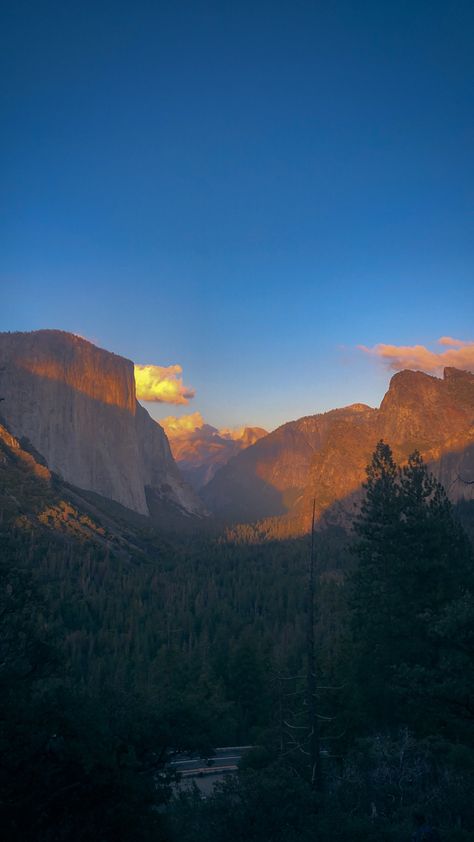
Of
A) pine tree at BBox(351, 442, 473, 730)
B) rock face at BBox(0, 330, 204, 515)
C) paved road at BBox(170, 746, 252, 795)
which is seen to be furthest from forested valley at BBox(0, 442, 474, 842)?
rock face at BBox(0, 330, 204, 515)

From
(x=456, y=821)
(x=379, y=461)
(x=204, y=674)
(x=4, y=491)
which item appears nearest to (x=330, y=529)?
(x=4, y=491)

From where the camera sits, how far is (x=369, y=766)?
18.0m

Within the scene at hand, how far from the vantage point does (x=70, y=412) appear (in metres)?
175

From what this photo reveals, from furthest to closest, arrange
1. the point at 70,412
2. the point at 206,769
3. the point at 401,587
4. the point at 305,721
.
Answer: the point at 70,412, the point at 206,769, the point at 305,721, the point at 401,587

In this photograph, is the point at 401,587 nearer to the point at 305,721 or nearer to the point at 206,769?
the point at 305,721

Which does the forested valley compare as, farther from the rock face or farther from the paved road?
the rock face

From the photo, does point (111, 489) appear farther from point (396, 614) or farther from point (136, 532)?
point (396, 614)

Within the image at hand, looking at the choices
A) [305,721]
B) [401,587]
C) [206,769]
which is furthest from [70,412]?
[401,587]

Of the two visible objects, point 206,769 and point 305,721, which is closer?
point 305,721

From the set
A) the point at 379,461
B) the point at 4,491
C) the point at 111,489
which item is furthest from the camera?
the point at 111,489

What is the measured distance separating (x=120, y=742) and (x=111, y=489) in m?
172

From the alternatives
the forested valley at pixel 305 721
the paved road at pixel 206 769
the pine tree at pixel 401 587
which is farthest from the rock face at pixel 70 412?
the pine tree at pixel 401 587

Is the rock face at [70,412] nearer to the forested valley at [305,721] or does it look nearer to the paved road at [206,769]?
Result: the forested valley at [305,721]

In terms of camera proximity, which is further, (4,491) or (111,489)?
(111,489)
